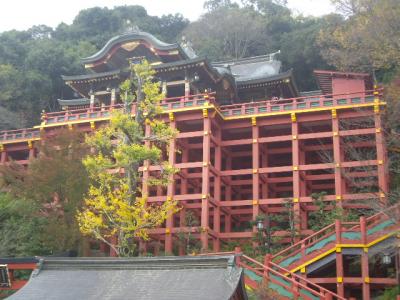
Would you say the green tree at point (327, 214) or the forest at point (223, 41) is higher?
the forest at point (223, 41)

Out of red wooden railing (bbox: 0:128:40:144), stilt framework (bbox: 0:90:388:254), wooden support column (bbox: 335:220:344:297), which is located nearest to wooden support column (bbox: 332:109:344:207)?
stilt framework (bbox: 0:90:388:254)

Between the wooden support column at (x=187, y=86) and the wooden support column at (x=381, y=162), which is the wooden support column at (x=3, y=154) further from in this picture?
the wooden support column at (x=381, y=162)

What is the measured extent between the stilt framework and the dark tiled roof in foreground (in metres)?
8.41

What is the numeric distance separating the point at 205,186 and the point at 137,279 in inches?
425

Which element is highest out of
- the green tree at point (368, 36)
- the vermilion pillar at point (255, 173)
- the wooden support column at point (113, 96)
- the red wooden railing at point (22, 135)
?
the green tree at point (368, 36)

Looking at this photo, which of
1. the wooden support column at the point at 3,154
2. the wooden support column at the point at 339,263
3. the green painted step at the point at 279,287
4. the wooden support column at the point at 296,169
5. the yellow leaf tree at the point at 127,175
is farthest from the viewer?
the wooden support column at the point at 3,154

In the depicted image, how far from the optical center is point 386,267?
61.2 feet

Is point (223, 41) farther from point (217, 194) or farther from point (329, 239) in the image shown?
point (329, 239)

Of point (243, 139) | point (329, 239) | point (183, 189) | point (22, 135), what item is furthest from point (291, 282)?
point (22, 135)

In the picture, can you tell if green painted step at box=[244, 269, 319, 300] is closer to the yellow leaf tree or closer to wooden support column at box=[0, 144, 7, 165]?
the yellow leaf tree

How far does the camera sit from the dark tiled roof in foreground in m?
11.0

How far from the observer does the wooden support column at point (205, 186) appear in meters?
21.5

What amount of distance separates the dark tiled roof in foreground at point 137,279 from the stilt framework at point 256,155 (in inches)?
331

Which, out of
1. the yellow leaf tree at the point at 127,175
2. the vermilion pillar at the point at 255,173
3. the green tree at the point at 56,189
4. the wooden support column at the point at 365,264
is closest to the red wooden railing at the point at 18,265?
the yellow leaf tree at the point at 127,175
